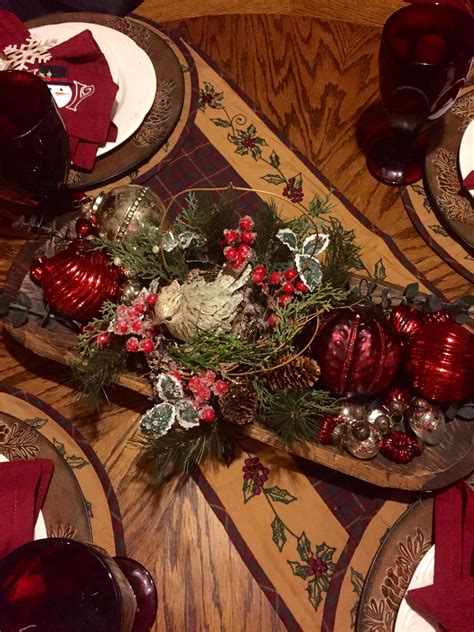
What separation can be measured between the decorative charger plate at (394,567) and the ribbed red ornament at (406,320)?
16 cm

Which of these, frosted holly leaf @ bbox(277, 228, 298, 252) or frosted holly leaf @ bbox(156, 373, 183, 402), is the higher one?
frosted holly leaf @ bbox(277, 228, 298, 252)

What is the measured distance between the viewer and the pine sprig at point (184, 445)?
60cm

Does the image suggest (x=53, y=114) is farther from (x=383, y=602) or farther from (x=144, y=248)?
(x=383, y=602)

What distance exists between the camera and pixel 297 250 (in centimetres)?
61

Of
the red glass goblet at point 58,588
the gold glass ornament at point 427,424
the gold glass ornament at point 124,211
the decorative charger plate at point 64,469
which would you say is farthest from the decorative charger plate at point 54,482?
the gold glass ornament at point 427,424

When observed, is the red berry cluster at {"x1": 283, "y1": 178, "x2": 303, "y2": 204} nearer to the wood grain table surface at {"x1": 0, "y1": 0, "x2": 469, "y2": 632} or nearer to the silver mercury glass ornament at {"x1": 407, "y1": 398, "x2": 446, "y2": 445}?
the wood grain table surface at {"x1": 0, "y1": 0, "x2": 469, "y2": 632}

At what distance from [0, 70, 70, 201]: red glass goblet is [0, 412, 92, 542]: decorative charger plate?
0.81ft

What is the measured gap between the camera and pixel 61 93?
2.38 ft

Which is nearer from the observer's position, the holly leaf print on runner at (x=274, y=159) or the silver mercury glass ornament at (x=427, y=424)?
the silver mercury glass ornament at (x=427, y=424)

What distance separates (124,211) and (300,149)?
0.24 metres

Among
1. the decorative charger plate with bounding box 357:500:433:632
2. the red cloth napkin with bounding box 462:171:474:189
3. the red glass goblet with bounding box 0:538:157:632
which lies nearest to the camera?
the red glass goblet with bounding box 0:538:157:632

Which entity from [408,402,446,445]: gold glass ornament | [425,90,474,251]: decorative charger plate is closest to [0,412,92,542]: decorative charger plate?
[408,402,446,445]: gold glass ornament

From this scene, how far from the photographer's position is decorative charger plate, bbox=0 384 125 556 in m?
0.59

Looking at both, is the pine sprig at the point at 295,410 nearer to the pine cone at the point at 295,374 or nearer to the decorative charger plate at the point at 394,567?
the pine cone at the point at 295,374
